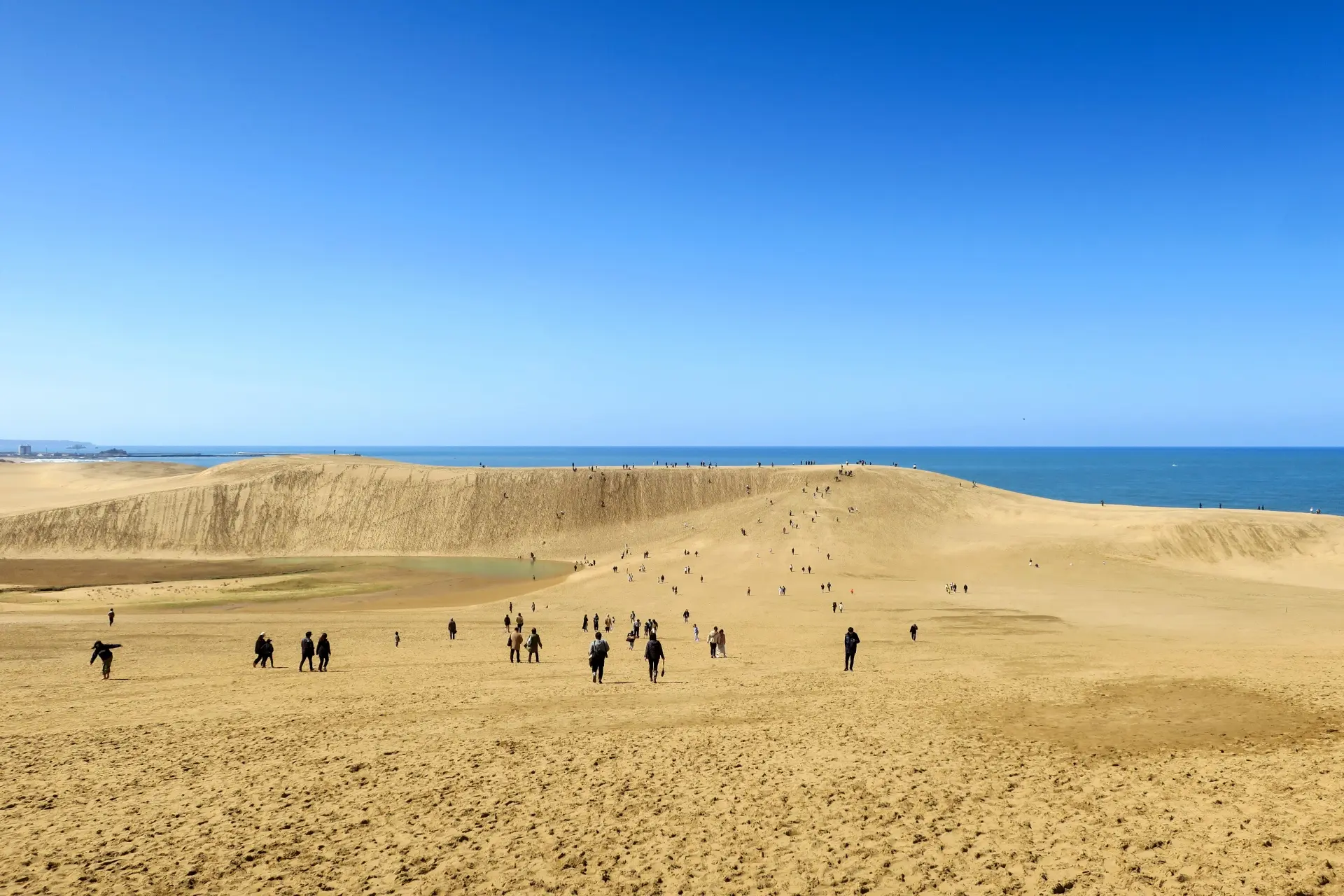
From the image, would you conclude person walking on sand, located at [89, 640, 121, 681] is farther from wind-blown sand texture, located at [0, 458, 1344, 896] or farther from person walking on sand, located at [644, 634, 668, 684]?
person walking on sand, located at [644, 634, 668, 684]

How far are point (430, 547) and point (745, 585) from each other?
44.3 m

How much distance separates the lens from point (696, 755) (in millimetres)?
14508

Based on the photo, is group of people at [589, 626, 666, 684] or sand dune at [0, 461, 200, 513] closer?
group of people at [589, 626, 666, 684]

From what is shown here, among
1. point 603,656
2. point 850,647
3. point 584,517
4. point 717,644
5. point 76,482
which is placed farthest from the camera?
point 76,482

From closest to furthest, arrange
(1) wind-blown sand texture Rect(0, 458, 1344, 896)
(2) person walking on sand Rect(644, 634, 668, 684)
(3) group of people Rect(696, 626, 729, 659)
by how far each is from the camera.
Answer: (1) wind-blown sand texture Rect(0, 458, 1344, 896) < (2) person walking on sand Rect(644, 634, 668, 684) < (3) group of people Rect(696, 626, 729, 659)

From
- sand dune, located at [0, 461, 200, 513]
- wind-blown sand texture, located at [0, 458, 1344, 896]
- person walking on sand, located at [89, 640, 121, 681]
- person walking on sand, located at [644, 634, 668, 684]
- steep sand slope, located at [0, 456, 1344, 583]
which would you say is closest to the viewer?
wind-blown sand texture, located at [0, 458, 1344, 896]

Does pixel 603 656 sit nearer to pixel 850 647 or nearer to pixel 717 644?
pixel 717 644

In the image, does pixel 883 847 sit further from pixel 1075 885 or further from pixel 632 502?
pixel 632 502

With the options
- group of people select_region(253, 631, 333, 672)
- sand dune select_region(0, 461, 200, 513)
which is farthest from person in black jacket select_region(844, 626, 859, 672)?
sand dune select_region(0, 461, 200, 513)

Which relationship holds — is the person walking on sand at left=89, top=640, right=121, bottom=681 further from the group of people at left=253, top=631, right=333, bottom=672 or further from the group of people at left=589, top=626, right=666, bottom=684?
the group of people at left=589, top=626, right=666, bottom=684

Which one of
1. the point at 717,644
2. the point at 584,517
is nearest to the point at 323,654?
the point at 717,644

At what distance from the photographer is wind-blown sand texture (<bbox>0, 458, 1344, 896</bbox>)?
32.2ft

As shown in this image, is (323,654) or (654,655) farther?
(323,654)

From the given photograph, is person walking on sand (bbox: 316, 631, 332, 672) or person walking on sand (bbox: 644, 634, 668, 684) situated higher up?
person walking on sand (bbox: 644, 634, 668, 684)
